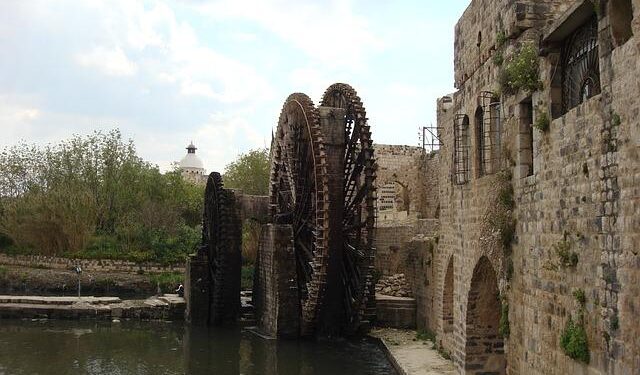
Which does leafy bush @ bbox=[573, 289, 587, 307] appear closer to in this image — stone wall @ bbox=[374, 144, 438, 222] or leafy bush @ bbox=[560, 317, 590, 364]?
leafy bush @ bbox=[560, 317, 590, 364]

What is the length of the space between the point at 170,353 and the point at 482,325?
7.72m

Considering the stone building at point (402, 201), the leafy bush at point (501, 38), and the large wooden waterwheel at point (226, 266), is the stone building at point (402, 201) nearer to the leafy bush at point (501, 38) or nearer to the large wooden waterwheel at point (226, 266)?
the large wooden waterwheel at point (226, 266)

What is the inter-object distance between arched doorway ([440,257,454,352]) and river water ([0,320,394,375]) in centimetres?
118

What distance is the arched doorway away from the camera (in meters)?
12.2

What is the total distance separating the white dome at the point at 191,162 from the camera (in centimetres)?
9756

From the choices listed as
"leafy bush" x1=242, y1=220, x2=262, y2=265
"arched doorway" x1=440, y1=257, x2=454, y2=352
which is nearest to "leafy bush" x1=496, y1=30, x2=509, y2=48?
"arched doorway" x1=440, y1=257, x2=454, y2=352

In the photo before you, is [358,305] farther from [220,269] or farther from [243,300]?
[243,300]

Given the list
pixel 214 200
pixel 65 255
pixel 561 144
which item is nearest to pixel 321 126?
pixel 214 200

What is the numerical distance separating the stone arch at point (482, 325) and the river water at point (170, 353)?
2.62 meters

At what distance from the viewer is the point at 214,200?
20.1 m

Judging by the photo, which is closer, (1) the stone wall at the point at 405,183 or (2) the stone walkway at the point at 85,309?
(2) the stone walkway at the point at 85,309

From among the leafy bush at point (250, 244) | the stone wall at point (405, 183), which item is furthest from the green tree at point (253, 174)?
the stone wall at point (405, 183)

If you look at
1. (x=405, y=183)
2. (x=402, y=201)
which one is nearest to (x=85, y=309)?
(x=405, y=183)

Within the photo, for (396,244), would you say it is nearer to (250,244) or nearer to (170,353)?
(170,353)
